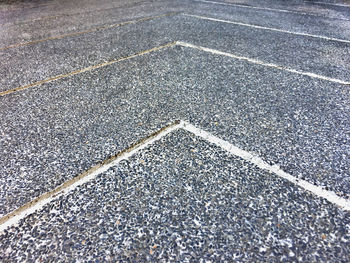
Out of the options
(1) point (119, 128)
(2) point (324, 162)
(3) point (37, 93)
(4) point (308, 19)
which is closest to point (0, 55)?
(3) point (37, 93)

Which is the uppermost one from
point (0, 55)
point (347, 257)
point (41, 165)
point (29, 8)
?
point (29, 8)

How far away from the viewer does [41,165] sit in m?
1.58

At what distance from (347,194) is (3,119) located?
8.79ft

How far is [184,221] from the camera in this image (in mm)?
1234

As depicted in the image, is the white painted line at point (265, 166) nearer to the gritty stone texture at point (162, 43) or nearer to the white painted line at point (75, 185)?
the white painted line at point (75, 185)

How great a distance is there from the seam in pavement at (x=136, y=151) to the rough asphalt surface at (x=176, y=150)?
1.8 inches

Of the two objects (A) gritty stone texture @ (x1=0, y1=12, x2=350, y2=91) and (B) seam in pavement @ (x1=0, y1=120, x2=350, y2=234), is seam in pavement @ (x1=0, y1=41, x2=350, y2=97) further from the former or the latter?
(B) seam in pavement @ (x1=0, y1=120, x2=350, y2=234)

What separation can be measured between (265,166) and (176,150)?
2.04ft

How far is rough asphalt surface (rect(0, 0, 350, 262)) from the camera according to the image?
1149mm

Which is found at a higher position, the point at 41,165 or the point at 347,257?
the point at 41,165

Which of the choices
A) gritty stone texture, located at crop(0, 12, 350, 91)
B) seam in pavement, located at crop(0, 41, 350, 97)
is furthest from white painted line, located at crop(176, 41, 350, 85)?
gritty stone texture, located at crop(0, 12, 350, 91)

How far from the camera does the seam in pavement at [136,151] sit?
1.30 m

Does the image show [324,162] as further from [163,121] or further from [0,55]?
[0,55]

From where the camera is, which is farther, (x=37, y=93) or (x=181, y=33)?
(x=181, y=33)
